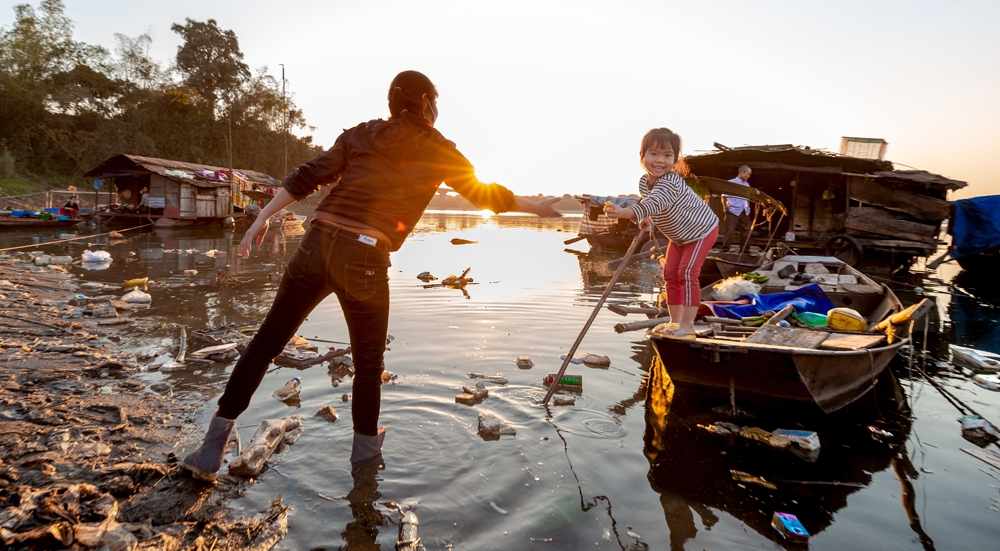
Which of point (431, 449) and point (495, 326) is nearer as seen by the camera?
point (431, 449)

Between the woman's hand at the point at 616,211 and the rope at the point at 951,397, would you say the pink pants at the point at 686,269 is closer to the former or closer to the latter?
the woman's hand at the point at 616,211

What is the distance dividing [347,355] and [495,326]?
8.06 ft

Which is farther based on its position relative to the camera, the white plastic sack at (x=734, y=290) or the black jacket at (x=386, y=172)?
the white plastic sack at (x=734, y=290)

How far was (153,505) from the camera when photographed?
2.31 m

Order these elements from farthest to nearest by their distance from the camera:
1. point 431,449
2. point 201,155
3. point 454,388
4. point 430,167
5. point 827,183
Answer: point 201,155, point 827,183, point 454,388, point 431,449, point 430,167

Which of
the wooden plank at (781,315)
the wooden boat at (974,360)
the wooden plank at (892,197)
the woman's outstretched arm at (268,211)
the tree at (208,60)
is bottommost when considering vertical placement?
the wooden boat at (974,360)

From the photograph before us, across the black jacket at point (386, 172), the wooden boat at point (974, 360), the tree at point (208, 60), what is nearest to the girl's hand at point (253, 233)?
the black jacket at point (386, 172)

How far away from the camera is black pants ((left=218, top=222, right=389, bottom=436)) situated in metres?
2.39

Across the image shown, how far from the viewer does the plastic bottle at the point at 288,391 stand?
3889 millimetres

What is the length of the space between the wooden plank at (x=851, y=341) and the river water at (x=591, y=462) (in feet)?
1.98

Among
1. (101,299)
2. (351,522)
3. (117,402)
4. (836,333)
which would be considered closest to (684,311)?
(836,333)

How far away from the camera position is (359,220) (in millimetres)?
2420

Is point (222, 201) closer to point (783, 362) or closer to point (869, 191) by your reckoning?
point (869, 191)

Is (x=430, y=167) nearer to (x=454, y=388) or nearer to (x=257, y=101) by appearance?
(x=454, y=388)
